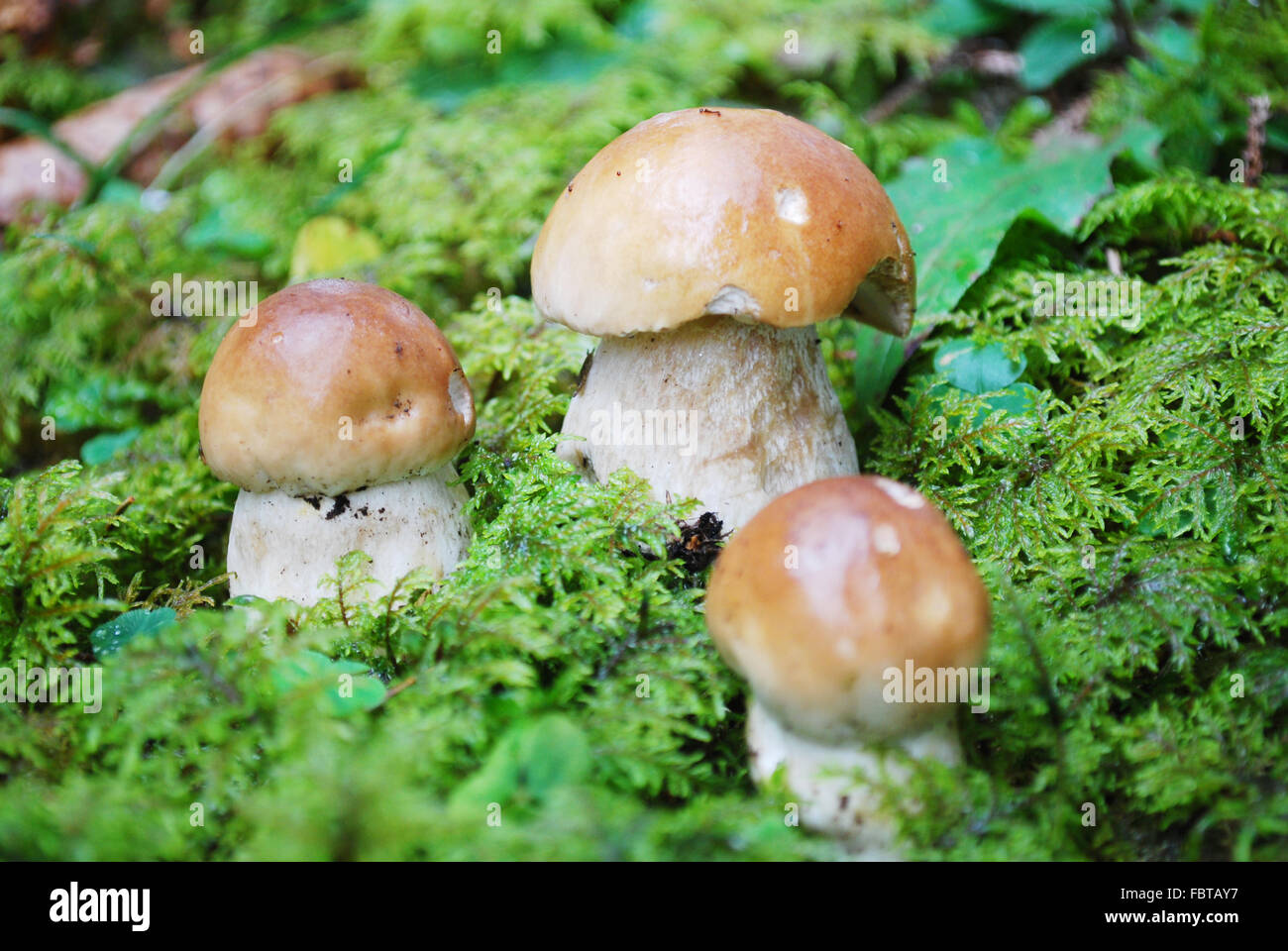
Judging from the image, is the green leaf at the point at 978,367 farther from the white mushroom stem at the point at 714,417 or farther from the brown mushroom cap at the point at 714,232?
the brown mushroom cap at the point at 714,232

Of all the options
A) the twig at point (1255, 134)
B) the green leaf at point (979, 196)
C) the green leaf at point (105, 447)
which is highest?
the twig at point (1255, 134)

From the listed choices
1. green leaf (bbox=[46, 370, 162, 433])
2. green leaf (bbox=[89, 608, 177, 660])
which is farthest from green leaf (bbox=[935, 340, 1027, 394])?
green leaf (bbox=[46, 370, 162, 433])

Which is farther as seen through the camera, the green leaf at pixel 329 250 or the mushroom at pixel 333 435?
the green leaf at pixel 329 250

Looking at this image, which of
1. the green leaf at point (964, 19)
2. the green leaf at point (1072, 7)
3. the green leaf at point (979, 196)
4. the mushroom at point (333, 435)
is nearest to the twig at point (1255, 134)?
the green leaf at point (979, 196)

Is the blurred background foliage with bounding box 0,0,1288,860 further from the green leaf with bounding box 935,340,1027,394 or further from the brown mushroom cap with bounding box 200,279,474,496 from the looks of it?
the brown mushroom cap with bounding box 200,279,474,496

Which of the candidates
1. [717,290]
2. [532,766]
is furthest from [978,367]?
[532,766]

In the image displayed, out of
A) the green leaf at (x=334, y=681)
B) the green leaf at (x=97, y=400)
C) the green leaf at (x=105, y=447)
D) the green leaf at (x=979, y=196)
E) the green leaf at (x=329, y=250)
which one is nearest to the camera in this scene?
the green leaf at (x=334, y=681)

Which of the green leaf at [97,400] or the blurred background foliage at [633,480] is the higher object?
the blurred background foliage at [633,480]

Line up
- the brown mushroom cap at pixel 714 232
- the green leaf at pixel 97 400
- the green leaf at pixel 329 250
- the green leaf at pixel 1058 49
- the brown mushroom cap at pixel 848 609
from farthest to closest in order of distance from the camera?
the green leaf at pixel 1058 49 < the green leaf at pixel 329 250 < the green leaf at pixel 97 400 < the brown mushroom cap at pixel 714 232 < the brown mushroom cap at pixel 848 609
